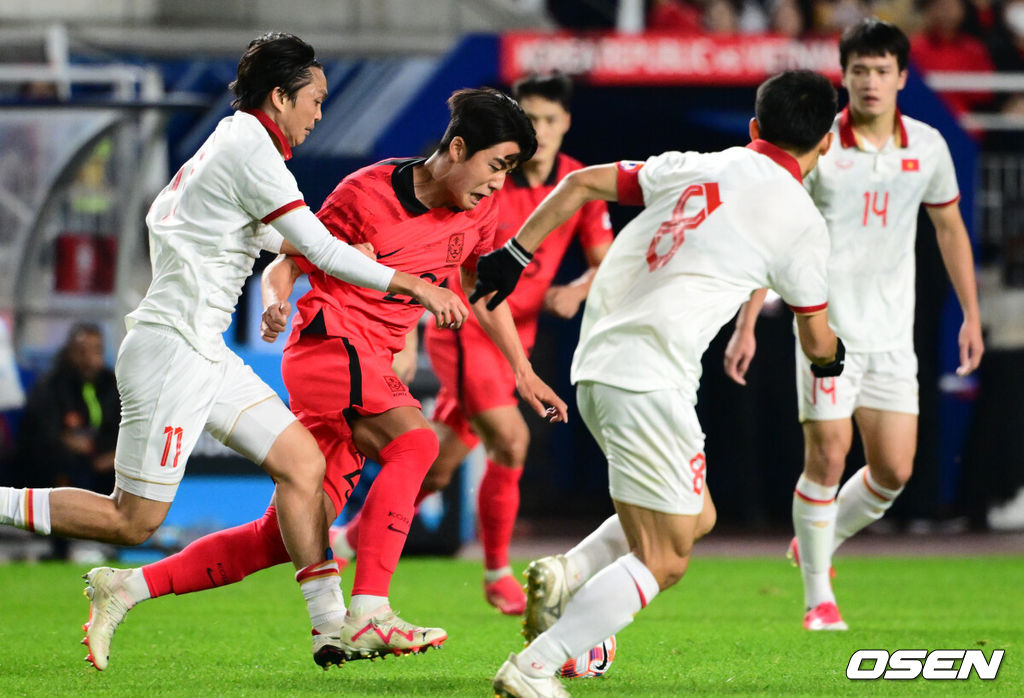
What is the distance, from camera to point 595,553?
525 cm

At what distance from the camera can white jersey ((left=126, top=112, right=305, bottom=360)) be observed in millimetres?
4906

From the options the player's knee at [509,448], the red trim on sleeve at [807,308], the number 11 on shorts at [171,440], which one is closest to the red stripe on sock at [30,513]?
the number 11 on shorts at [171,440]

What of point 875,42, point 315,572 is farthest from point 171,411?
point 875,42

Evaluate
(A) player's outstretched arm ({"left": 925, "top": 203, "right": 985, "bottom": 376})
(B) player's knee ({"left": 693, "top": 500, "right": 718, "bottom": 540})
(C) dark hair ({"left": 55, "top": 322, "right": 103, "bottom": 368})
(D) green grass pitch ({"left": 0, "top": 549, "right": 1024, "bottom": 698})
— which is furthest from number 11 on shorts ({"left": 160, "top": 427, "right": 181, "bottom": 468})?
(C) dark hair ({"left": 55, "top": 322, "right": 103, "bottom": 368})

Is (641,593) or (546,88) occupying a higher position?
(546,88)

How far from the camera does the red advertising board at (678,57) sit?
10773 millimetres

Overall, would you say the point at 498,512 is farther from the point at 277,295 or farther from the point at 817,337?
the point at 817,337

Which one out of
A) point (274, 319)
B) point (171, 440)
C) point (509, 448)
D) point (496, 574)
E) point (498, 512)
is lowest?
point (496, 574)

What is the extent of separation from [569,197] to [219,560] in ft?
5.55

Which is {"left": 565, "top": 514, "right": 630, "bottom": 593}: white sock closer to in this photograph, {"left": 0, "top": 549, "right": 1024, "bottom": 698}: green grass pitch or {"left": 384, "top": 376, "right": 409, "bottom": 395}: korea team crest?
{"left": 0, "top": 549, "right": 1024, "bottom": 698}: green grass pitch

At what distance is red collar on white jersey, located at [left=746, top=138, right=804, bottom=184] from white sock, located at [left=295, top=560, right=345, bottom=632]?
74.5 inches

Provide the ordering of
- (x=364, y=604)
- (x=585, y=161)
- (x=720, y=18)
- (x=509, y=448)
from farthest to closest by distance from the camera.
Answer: (x=720, y=18)
(x=585, y=161)
(x=509, y=448)
(x=364, y=604)

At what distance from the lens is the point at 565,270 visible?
1419cm

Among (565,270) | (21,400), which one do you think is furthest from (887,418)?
(565,270)
